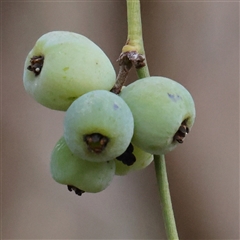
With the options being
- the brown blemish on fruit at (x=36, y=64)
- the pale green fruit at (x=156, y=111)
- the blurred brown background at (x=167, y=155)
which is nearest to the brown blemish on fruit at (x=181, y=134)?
the pale green fruit at (x=156, y=111)

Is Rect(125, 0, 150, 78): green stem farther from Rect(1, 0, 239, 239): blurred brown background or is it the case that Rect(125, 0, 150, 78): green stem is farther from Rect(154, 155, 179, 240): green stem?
Rect(1, 0, 239, 239): blurred brown background

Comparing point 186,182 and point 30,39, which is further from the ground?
point 30,39

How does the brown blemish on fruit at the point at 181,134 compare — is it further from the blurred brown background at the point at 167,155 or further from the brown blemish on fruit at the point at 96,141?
the blurred brown background at the point at 167,155

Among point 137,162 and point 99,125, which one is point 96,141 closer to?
point 99,125

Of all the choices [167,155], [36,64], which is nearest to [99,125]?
[36,64]

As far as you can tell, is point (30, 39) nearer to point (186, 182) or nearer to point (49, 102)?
point (186, 182)

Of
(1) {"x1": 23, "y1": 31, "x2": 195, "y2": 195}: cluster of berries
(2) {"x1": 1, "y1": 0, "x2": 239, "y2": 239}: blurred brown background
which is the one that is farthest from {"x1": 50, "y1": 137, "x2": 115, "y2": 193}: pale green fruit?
(2) {"x1": 1, "y1": 0, "x2": 239, "y2": 239}: blurred brown background

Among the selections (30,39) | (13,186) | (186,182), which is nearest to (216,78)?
(186,182)
